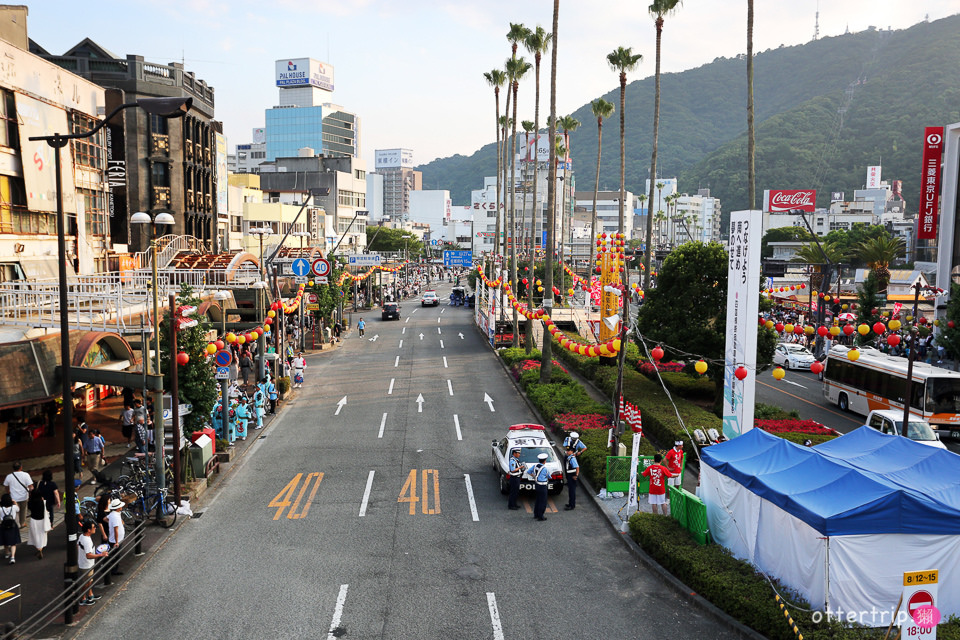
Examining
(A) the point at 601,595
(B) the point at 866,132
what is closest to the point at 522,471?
(A) the point at 601,595

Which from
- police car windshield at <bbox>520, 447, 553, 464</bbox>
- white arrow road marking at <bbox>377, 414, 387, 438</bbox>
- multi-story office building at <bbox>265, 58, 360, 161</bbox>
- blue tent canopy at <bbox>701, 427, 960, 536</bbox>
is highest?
multi-story office building at <bbox>265, 58, 360, 161</bbox>

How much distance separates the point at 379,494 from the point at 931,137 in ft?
148

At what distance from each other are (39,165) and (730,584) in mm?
27749

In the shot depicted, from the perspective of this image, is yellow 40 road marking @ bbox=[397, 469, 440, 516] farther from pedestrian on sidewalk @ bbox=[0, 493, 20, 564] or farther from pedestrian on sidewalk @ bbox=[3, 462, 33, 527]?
pedestrian on sidewalk @ bbox=[3, 462, 33, 527]

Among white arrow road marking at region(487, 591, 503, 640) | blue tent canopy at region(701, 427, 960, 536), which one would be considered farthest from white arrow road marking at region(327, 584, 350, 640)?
blue tent canopy at region(701, 427, 960, 536)

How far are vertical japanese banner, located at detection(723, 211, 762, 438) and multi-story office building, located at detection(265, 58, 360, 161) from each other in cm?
17497

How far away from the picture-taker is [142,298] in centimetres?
2064

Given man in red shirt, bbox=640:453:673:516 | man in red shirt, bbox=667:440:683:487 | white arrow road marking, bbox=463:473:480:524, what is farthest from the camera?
white arrow road marking, bbox=463:473:480:524

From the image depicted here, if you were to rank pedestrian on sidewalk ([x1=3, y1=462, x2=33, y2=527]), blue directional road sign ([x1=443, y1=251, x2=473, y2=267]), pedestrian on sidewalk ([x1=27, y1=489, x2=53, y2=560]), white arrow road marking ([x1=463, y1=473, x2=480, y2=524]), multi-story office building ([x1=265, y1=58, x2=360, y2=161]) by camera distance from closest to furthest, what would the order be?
1. pedestrian on sidewalk ([x1=27, y1=489, x2=53, y2=560])
2. pedestrian on sidewalk ([x1=3, y1=462, x2=33, y2=527])
3. white arrow road marking ([x1=463, y1=473, x2=480, y2=524])
4. blue directional road sign ([x1=443, y1=251, x2=473, y2=267])
5. multi-story office building ([x1=265, y1=58, x2=360, y2=161])

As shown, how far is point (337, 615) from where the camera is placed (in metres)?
12.4

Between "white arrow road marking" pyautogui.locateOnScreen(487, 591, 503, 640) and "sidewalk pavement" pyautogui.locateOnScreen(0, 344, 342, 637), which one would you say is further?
"sidewalk pavement" pyautogui.locateOnScreen(0, 344, 342, 637)

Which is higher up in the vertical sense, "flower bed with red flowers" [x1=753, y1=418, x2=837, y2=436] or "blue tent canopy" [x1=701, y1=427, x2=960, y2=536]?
"blue tent canopy" [x1=701, y1=427, x2=960, y2=536]

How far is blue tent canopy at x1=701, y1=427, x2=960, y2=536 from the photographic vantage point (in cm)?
1109

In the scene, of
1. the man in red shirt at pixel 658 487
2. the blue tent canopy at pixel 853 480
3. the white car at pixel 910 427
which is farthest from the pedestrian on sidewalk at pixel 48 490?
the white car at pixel 910 427
